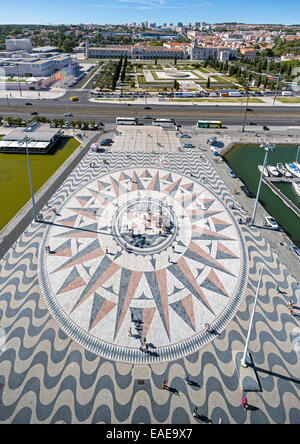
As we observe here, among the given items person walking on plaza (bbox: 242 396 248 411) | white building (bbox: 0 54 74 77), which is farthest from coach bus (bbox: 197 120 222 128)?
white building (bbox: 0 54 74 77)

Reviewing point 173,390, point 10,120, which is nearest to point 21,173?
point 10,120

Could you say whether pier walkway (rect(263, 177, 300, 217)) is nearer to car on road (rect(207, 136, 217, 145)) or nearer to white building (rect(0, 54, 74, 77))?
car on road (rect(207, 136, 217, 145))

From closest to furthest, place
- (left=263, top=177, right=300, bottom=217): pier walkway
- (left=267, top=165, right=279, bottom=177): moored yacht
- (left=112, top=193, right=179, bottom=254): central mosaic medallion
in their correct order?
(left=112, top=193, right=179, bottom=254): central mosaic medallion
(left=263, top=177, right=300, bottom=217): pier walkway
(left=267, top=165, right=279, bottom=177): moored yacht

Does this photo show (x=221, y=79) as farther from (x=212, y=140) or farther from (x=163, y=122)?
(x=212, y=140)

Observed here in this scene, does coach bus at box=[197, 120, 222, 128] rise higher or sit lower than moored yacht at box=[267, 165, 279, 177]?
higher
